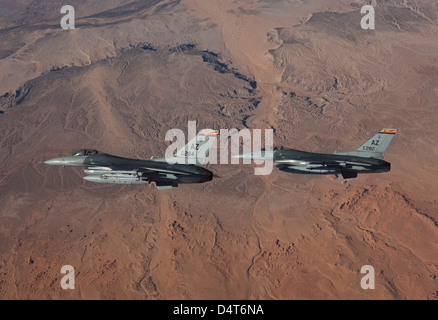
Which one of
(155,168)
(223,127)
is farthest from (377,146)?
(223,127)

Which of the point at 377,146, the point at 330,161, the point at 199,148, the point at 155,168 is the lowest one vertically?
the point at 155,168

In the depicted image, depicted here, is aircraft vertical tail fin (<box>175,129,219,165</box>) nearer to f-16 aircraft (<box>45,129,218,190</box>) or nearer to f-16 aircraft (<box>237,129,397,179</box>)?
f-16 aircraft (<box>45,129,218,190</box>)

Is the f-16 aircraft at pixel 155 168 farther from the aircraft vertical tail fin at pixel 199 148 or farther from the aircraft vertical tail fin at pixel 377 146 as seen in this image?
the aircraft vertical tail fin at pixel 377 146

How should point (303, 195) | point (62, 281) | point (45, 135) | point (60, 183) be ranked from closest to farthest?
point (62, 281) → point (303, 195) → point (60, 183) → point (45, 135)

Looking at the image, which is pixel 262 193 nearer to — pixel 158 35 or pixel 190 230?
pixel 190 230

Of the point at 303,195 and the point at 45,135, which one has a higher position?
the point at 45,135

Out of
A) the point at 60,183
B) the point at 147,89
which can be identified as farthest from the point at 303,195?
the point at 147,89

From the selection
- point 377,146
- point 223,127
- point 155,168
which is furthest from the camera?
point 223,127

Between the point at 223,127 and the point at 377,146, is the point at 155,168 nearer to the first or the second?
the point at 377,146

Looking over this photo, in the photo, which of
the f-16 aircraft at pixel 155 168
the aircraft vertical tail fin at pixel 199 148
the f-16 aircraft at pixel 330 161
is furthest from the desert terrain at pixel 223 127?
the aircraft vertical tail fin at pixel 199 148
